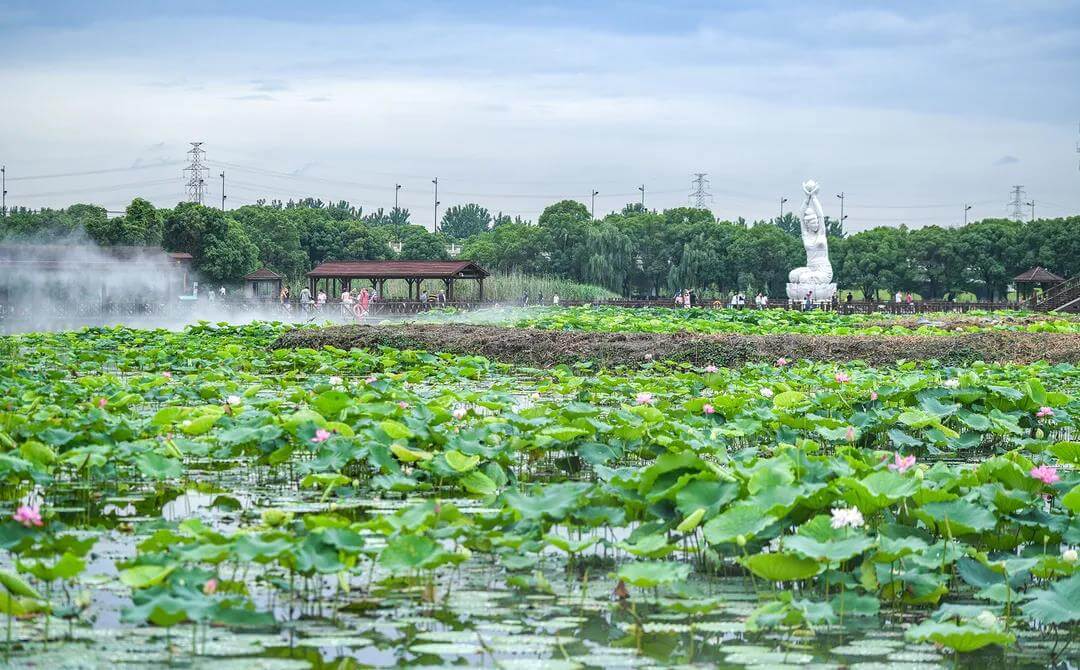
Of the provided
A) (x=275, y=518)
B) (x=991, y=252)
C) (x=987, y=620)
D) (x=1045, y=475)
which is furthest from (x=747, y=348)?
(x=991, y=252)

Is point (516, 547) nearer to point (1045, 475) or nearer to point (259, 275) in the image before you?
point (1045, 475)

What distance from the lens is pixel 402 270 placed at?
34.4m

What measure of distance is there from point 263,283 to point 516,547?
145 feet

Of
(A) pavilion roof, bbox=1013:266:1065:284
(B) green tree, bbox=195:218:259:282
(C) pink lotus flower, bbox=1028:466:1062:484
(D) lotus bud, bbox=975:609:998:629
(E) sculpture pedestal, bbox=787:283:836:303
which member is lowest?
(D) lotus bud, bbox=975:609:998:629

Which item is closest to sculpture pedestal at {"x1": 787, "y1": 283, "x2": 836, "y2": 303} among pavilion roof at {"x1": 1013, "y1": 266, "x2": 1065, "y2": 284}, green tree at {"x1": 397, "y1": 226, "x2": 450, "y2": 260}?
pavilion roof at {"x1": 1013, "y1": 266, "x2": 1065, "y2": 284}

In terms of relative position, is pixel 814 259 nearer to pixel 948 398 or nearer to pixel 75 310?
pixel 75 310

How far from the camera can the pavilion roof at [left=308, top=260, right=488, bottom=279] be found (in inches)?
1350

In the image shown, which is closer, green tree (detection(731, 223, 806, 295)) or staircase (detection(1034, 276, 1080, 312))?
staircase (detection(1034, 276, 1080, 312))

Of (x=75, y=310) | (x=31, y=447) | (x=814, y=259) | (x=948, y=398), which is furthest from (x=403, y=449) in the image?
(x=814, y=259)

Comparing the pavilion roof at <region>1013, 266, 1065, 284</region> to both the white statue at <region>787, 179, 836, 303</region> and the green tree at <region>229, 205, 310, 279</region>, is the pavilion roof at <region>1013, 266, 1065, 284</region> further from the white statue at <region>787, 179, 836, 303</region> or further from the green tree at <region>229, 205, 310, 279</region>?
the green tree at <region>229, 205, 310, 279</region>

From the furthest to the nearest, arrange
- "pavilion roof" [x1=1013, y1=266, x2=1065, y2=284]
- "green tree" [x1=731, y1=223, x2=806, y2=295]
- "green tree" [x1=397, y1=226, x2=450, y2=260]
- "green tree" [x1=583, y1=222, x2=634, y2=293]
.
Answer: "green tree" [x1=397, y1=226, x2=450, y2=260]
"green tree" [x1=731, y1=223, x2=806, y2=295]
"green tree" [x1=583, y1=222, x2=634, y2=293]
"pavilion roof" [x1=1013, y1=266, x2=1065, y2=284]

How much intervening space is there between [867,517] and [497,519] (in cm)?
119

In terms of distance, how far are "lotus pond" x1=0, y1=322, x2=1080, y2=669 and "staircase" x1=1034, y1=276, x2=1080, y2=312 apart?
85.7 feet

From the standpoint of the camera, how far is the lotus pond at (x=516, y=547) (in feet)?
10.5
